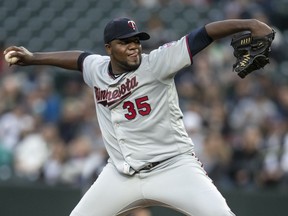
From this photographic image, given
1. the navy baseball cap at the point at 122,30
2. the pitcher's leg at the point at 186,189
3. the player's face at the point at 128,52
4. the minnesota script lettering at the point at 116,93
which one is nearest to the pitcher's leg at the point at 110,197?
the pitcher's leg at the point at 186,189

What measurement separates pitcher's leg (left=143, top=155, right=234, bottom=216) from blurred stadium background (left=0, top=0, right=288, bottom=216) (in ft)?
11.7

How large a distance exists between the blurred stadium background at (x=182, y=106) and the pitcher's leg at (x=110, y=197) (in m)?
3.60

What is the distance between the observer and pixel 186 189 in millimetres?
5605

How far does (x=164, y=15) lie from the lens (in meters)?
13.4

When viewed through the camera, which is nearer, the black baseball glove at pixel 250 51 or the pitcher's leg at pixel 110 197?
the black baseball glove at pixel 250 51

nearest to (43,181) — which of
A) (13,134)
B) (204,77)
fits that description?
(13,134)

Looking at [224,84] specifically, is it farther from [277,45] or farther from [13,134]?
[13,134]

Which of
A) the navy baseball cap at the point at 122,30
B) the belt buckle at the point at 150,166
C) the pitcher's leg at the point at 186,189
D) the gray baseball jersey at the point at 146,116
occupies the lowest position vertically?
the pitcher's leg at the point at 186,189

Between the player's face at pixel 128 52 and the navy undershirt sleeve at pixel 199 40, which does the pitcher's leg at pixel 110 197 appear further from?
the navy undershirt sleeve at pixel 199 40

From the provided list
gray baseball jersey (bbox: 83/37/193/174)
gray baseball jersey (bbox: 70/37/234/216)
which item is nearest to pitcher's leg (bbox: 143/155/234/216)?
gray baseball jersey (bbox: 70/37/234/216)

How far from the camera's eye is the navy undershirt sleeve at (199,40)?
5.52 metres

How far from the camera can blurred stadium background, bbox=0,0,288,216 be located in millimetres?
9562

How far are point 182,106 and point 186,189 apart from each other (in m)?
5.53

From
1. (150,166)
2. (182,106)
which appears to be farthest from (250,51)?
(182,106)
